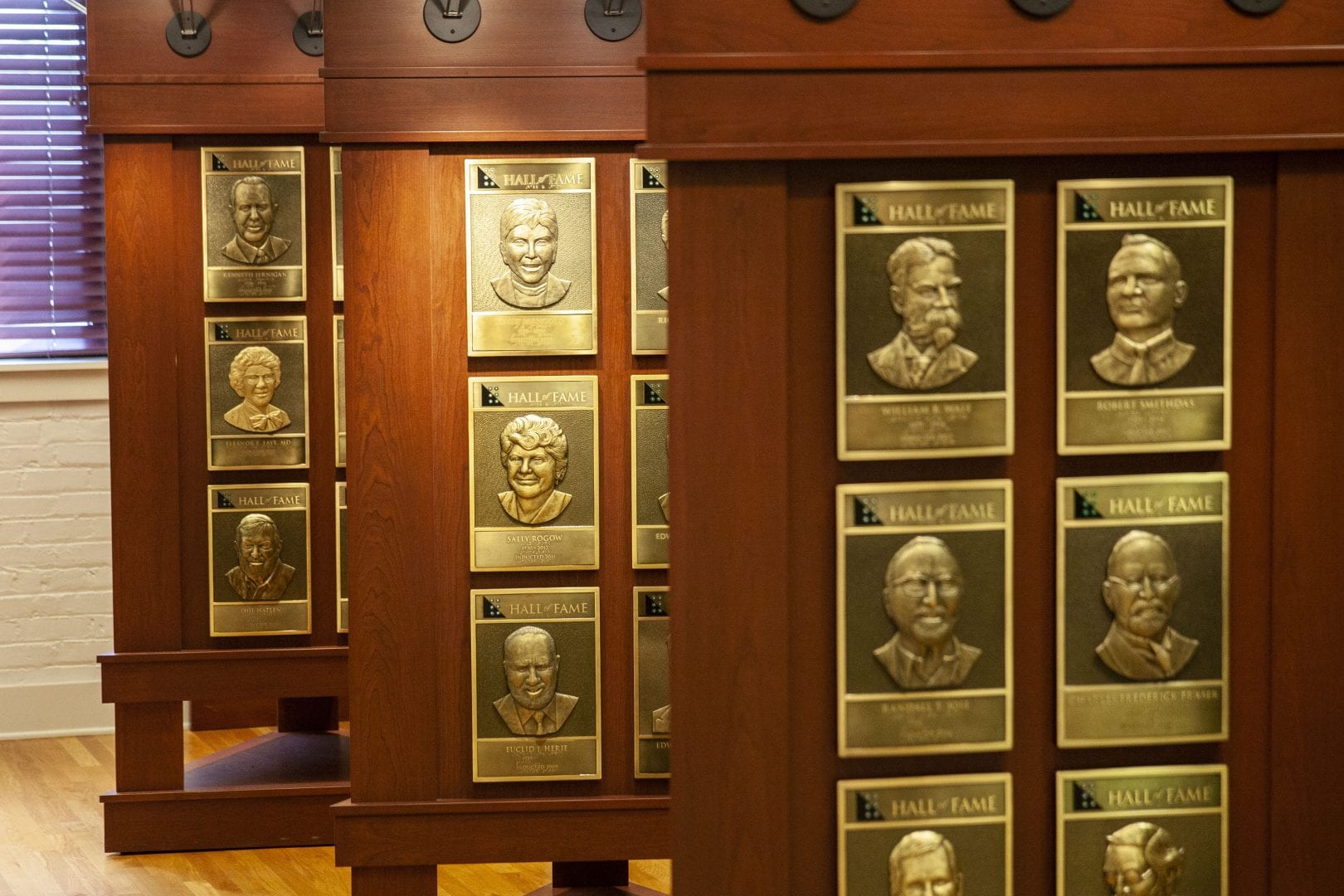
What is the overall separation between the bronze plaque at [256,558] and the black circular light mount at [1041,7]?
334cm

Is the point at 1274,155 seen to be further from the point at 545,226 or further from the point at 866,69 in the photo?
the point at 545,226

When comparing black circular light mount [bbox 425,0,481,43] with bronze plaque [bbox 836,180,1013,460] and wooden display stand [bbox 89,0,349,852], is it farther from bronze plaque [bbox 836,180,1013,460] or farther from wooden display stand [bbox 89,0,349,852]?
bronze plaque [bbox 836,180,1013,460]

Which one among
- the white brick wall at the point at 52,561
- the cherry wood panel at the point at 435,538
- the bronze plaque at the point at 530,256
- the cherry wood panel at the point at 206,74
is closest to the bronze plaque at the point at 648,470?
the cherry wood panel at the point at 435,538

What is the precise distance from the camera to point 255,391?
4.80 metres

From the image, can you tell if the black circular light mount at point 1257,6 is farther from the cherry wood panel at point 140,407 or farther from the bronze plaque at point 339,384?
the cherry wood panel at point 140,407

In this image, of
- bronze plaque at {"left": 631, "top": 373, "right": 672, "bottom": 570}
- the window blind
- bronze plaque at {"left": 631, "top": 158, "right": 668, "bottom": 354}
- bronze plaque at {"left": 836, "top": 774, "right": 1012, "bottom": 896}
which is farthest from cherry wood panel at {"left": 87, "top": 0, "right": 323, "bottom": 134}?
bronze plaque at {"left": 836, "top": 774, "right": 1012, "bottom": 896}

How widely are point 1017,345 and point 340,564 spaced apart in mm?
3241

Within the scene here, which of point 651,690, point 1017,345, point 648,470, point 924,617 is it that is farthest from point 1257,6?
point 651,690

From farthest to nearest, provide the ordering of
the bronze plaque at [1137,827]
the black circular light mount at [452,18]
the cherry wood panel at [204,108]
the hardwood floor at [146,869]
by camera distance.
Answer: the cherry wood panel at [204,108] → the hardwood floor at [146,869] → the black circular light mount at [452,18] → the bronze plaque at [1137,827]

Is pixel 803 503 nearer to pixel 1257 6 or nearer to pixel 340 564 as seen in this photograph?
pixel 1257 6

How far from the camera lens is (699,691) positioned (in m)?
2.03

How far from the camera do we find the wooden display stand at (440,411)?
3.44 m

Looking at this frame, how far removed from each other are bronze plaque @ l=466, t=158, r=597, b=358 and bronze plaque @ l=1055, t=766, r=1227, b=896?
176 centimetres

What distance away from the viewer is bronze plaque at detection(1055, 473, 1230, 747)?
2076 millimetres
